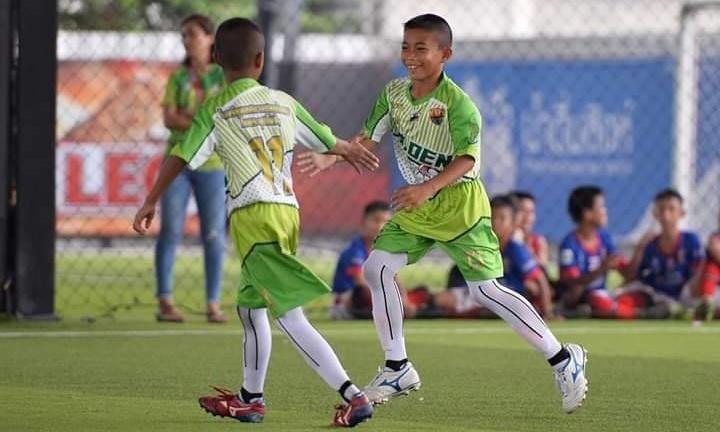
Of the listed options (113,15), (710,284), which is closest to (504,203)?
(710,284)

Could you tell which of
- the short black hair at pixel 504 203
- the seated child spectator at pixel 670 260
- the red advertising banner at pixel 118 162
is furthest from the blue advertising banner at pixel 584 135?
the short black hair at pixel 504 203

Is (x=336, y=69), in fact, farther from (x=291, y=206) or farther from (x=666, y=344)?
(x=291, y=206)

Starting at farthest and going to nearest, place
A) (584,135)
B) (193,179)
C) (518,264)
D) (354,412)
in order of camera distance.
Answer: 1. (584,135)
2. (518,264)
3. (193,179)
4. (354,412)


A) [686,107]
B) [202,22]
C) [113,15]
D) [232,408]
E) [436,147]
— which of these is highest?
[113,15]

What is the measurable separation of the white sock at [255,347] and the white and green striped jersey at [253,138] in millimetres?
423

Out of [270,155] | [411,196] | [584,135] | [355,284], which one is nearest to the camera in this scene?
[270,155]

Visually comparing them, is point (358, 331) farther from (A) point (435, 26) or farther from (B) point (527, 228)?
(A) point (435, 26)

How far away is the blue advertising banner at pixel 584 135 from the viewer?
18.6 metres

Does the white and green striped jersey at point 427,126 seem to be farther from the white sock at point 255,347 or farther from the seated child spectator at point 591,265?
the seated child spectator at point 591,265

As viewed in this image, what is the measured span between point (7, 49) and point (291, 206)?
14.6 feet

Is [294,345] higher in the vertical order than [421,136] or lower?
lower

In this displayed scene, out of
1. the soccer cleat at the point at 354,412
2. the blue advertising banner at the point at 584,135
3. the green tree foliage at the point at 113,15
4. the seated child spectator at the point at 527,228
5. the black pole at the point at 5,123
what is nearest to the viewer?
the soccer cleat at the point at 354,412

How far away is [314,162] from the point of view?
6383 mm

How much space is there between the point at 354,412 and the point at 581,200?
5.95 meters
